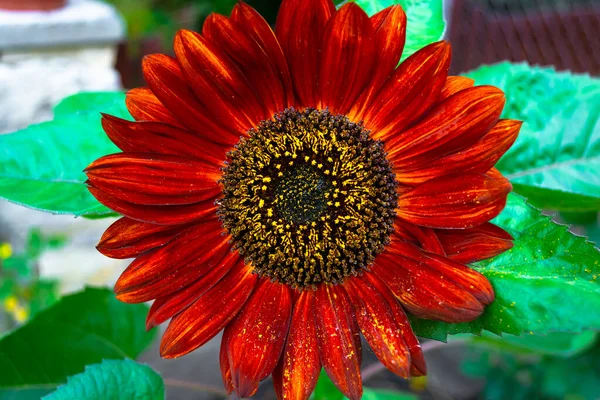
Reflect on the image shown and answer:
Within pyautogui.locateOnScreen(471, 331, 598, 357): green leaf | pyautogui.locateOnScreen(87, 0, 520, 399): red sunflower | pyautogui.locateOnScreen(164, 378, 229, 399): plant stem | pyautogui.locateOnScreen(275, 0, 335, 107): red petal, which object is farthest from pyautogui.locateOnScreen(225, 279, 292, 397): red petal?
pyautogui.locateOnScreen(471, 331, 598, 357): green leaf

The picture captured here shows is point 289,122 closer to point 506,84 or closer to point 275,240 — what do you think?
point 275,240

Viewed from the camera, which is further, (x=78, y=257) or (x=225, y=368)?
(x=78, y=257)

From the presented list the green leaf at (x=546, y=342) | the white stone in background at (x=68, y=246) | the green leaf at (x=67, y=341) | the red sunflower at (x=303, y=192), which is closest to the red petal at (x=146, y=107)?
the red sunflower at (x=303, y=192)

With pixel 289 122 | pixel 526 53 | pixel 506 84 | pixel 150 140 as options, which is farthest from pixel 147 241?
pixel 526 53

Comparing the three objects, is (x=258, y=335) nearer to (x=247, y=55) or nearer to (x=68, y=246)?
(x=247, y=55)

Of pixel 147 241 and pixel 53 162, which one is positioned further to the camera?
pixel 53 162

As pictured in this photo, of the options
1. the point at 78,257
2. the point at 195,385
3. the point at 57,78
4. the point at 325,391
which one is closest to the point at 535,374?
the point at 325,391

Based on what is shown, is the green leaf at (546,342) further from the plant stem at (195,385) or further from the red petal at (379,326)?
the red petal at (379,326)
